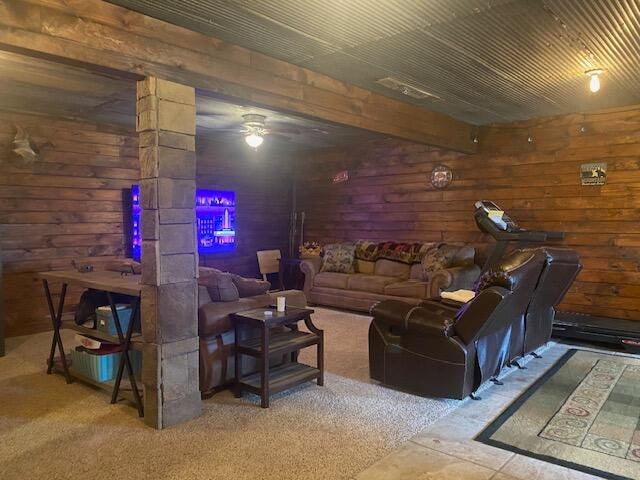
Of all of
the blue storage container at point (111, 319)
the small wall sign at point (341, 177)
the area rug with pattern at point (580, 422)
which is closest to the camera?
the area rug with pattern at point (580, 422)

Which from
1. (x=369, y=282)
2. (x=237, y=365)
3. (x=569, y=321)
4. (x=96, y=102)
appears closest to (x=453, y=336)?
(x=237, y=365)

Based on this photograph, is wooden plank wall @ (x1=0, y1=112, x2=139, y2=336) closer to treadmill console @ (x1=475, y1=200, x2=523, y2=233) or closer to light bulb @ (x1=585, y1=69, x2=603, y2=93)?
treadmill console @ (x1=475, y1=200, x2=523, y2=233)

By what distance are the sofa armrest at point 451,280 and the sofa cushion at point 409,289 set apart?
0.52 feet

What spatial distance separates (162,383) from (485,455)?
1906mm

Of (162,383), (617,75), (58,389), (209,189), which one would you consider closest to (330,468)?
(162,383)

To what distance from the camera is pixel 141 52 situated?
2762mm

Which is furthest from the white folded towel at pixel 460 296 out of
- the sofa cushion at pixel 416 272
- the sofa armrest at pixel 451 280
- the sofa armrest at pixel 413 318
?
the sofa cushion at pixel 416 272

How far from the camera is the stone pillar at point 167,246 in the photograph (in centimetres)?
285

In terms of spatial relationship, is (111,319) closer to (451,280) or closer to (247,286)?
(247,286)

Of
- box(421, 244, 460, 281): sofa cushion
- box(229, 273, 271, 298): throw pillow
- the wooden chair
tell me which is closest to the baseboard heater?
box(421, 244, 460, 281): sofa cushion

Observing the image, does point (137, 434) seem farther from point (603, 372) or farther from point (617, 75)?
point (617, 75)

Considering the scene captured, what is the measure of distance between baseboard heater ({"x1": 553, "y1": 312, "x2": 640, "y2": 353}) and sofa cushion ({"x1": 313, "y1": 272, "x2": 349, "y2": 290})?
Result: 8.86 ft

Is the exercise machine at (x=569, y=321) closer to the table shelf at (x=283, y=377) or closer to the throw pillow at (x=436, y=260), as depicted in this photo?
the throw pillow at (x=436, y=260)

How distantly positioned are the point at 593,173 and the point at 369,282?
297cm
